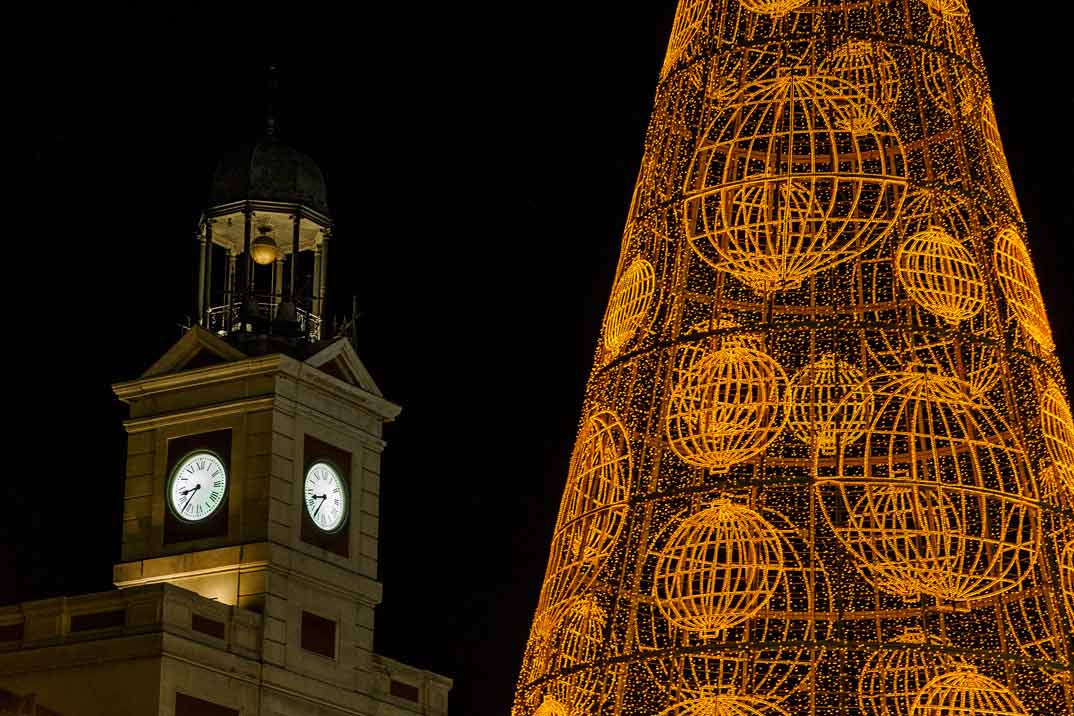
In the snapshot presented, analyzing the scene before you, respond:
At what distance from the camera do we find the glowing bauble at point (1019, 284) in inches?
792

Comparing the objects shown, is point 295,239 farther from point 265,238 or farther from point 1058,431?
point 1058,431

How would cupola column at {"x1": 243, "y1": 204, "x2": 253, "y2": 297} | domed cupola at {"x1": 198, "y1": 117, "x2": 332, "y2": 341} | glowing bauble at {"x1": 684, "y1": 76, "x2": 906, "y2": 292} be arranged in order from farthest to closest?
domed cupola at {"x1": 198, "y1": 117, "x2": 332, "y2": 341} → cupola column at {"x1": 243, "y1": 204, "x2": 253, "y2": 297} → glowing bauble at {"x1": 684, "y1": 76, "x2": 906, "y2": 292}

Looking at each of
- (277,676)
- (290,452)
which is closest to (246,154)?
(290,452)

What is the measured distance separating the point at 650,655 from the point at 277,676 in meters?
33.6

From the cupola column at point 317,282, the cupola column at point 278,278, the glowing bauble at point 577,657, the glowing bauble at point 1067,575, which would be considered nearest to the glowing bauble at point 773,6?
the glowing bauble at point 1067,575

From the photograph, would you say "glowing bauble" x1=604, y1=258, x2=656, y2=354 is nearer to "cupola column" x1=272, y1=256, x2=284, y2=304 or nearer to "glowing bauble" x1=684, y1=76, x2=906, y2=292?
"glowing bauble" x1=684, y1=76, x2=906, y2=292

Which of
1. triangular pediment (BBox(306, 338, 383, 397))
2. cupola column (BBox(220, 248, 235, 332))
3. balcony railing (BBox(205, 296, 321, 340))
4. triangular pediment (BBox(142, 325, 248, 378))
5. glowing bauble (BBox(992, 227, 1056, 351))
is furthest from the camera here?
balcony railing (BBox(205, 296, 321, 340))

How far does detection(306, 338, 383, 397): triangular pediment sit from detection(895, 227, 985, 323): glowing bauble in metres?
34.8

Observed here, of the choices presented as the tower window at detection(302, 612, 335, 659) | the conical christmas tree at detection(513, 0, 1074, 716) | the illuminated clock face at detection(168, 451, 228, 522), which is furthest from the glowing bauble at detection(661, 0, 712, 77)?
the tower window at detection(302, 612, 335, 659)

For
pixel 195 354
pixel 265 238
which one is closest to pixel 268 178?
pixel 265 238

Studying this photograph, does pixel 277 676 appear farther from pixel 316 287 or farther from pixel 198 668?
pixel 316 287

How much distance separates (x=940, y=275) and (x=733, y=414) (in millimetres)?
2075

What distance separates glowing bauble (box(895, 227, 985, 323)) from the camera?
19.6 m

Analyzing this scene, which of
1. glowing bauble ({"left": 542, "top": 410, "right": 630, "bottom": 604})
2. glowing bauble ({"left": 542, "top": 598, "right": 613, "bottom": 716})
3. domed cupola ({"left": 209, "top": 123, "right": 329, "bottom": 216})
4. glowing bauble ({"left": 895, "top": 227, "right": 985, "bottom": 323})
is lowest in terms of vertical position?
glowing bauble ({"left": 542, "top": 598, "right": 613, "bottom": 716})
